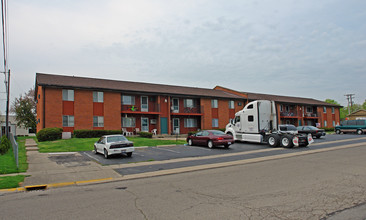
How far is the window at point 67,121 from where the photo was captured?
26.6 m

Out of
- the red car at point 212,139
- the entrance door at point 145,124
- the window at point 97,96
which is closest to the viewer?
the red car at point 212,139

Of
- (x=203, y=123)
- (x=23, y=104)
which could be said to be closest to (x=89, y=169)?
(x=203, y=123)

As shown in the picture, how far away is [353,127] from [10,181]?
40.3m

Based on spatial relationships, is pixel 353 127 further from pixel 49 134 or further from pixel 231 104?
pixel 49 134

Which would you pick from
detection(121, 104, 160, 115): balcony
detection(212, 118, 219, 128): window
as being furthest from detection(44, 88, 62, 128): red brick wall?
detection(212, 118, 219, 128): window

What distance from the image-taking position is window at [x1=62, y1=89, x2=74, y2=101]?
2688 cm

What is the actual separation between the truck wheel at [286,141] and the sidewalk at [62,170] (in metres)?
14.0

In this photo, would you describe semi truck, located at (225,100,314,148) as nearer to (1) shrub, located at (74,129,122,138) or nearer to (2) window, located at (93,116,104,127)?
(1) shrub, located at (74,129,122,138)

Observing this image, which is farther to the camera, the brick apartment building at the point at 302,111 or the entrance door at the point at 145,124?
the brick apartment building at the point at 302,111

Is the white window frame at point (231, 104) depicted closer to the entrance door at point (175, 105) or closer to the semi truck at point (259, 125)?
the entrance door at point (175, 105)

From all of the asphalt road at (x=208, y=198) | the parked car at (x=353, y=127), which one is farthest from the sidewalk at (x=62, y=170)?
the parked car at (x=353, y=127)

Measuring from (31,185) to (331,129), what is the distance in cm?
4979

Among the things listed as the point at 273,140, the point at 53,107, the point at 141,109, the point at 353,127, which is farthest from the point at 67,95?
the point at 353,127

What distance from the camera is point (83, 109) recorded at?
27562 mm
